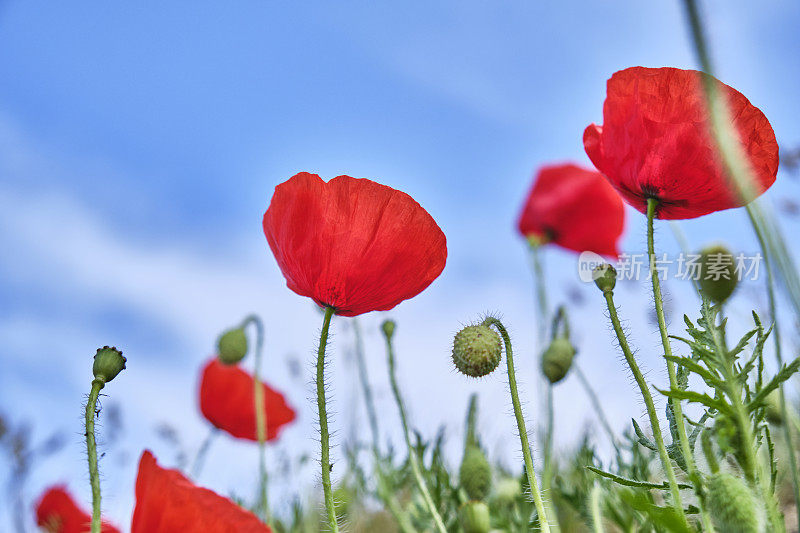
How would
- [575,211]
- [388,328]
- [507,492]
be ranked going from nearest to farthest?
[388,328], [507,492], [575,211]

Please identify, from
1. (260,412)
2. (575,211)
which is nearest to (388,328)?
(260,412)

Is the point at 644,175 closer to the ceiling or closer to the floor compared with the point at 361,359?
closer to the ceiling

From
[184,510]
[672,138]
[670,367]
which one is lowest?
[184,510]

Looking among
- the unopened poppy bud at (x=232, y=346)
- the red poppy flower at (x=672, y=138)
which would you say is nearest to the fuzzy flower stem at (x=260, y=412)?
the unopened poppy bud at (x=232, y=346)

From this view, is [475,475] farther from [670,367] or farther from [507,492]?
[670,367]

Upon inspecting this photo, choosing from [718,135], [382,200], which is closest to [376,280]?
[382,200]

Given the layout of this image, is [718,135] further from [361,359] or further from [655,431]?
[361,359]
